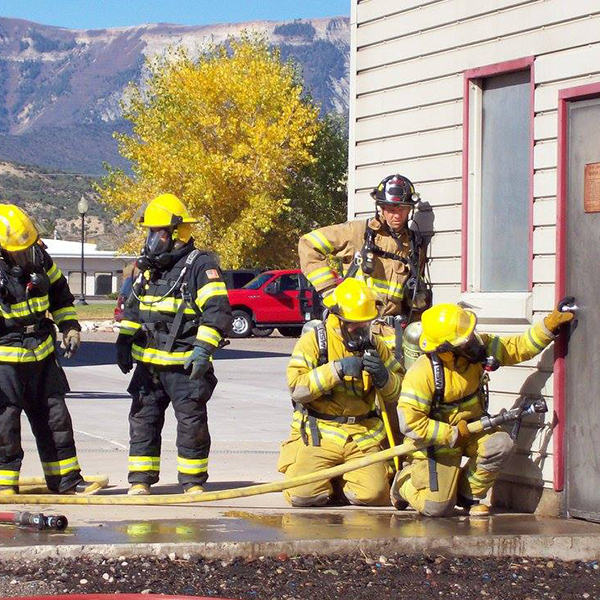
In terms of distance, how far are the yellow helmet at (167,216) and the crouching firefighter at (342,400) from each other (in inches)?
41.2

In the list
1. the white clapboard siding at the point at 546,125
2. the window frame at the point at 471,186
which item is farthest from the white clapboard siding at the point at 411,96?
the white clapboard siding at the point at 546,125

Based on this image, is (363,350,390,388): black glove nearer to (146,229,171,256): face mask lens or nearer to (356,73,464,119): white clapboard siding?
(146,229,171,256): face mask lens

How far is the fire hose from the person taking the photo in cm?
689

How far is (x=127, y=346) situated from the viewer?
25.9 feet

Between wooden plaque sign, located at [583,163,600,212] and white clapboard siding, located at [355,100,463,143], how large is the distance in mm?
1155

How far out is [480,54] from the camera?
24.8 feet

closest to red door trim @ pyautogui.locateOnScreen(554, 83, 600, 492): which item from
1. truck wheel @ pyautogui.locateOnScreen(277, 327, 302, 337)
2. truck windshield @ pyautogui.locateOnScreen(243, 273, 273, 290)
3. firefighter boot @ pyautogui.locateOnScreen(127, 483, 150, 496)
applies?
firefighter boot @ pyautogui.locateOnScreen(127, 483, 150, 496)

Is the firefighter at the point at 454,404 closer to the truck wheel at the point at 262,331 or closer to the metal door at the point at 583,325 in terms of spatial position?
the metal door at the point at 583,325

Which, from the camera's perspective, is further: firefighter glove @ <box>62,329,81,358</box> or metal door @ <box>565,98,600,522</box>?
firefighter glove @ <box>62,329,81,358</box>

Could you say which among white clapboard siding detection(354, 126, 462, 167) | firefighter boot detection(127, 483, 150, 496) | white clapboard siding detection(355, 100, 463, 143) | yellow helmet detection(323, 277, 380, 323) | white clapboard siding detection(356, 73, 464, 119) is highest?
white clapboard siding detection(356, 73, 464, 119)

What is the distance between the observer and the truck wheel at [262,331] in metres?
31.7

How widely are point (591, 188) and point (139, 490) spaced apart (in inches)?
127

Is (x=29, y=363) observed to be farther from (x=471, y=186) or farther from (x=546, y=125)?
(x=546, y=125)

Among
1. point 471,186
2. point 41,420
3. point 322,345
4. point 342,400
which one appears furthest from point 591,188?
point 41,420
